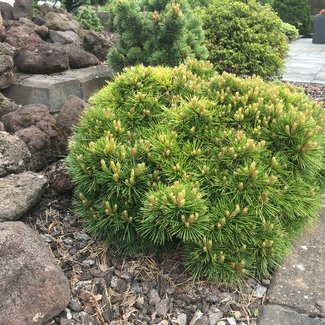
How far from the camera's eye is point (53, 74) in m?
4.56

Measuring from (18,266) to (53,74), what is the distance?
2.93 m

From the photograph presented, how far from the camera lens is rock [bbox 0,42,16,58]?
415 cm

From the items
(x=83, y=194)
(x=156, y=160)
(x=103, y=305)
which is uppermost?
(x=156, y=160)

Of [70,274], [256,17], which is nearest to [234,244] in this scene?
[70,274]

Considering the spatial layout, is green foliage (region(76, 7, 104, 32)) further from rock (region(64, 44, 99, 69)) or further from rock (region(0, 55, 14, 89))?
rock (region(0, 55, 14, 89))

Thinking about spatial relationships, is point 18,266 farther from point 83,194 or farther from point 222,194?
point 222,194

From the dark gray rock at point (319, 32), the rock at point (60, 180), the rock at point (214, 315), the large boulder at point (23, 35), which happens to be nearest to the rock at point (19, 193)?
the rock at point (60, 180)

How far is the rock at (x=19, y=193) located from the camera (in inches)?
100

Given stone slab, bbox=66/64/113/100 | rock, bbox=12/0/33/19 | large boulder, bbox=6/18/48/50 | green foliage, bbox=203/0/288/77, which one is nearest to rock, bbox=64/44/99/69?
stone slab, bbox=66/64/113/100

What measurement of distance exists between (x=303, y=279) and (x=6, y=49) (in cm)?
337

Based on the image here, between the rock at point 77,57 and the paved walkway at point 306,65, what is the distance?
13.8ft

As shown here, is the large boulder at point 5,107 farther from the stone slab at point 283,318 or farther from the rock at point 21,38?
the stone slab at point 283,318

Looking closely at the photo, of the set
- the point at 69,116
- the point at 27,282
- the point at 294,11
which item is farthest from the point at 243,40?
the point at 294,11

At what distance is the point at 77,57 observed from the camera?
16.0 ft
